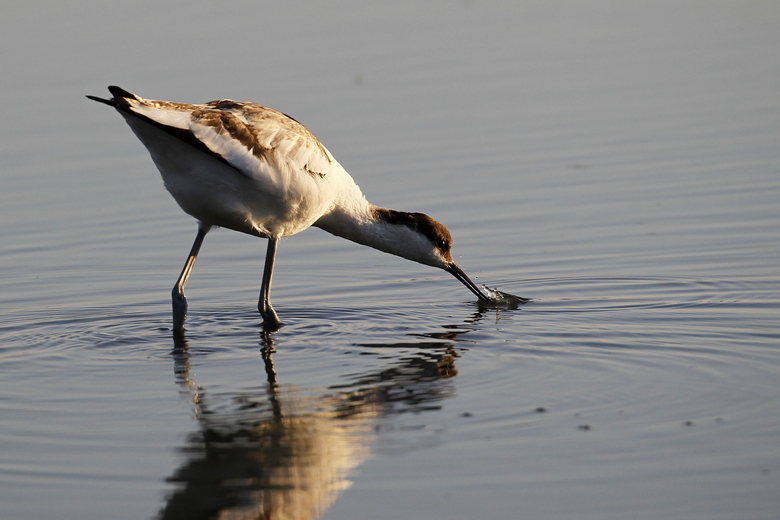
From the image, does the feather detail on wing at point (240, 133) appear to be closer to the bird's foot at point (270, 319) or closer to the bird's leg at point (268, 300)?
the bird's leg at point (268, 300)

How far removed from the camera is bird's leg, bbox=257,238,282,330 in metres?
8.55

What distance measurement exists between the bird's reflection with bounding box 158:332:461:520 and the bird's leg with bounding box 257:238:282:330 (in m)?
0.78

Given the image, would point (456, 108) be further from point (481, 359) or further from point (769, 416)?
point (769, 416)

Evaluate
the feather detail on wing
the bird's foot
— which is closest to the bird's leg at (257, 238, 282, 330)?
the bird's foot

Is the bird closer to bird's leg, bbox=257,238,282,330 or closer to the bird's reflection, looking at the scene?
bird's leg, bbox=257,238,282,330

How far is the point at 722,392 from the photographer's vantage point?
650 centimetres

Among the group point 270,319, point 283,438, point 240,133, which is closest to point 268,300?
point 270,319

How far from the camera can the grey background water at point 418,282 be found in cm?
552

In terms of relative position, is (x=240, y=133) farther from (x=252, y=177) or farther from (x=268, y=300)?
(x=268, y=300)

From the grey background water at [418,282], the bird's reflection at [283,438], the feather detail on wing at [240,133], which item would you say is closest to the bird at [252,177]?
the feather detail on wing at [240,133]

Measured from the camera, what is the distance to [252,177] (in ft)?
A: 25.5

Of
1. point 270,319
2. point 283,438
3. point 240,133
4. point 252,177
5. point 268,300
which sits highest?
point 240,133

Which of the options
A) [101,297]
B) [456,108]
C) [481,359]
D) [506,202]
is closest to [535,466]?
[481,359]

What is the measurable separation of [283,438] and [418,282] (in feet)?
12.9
